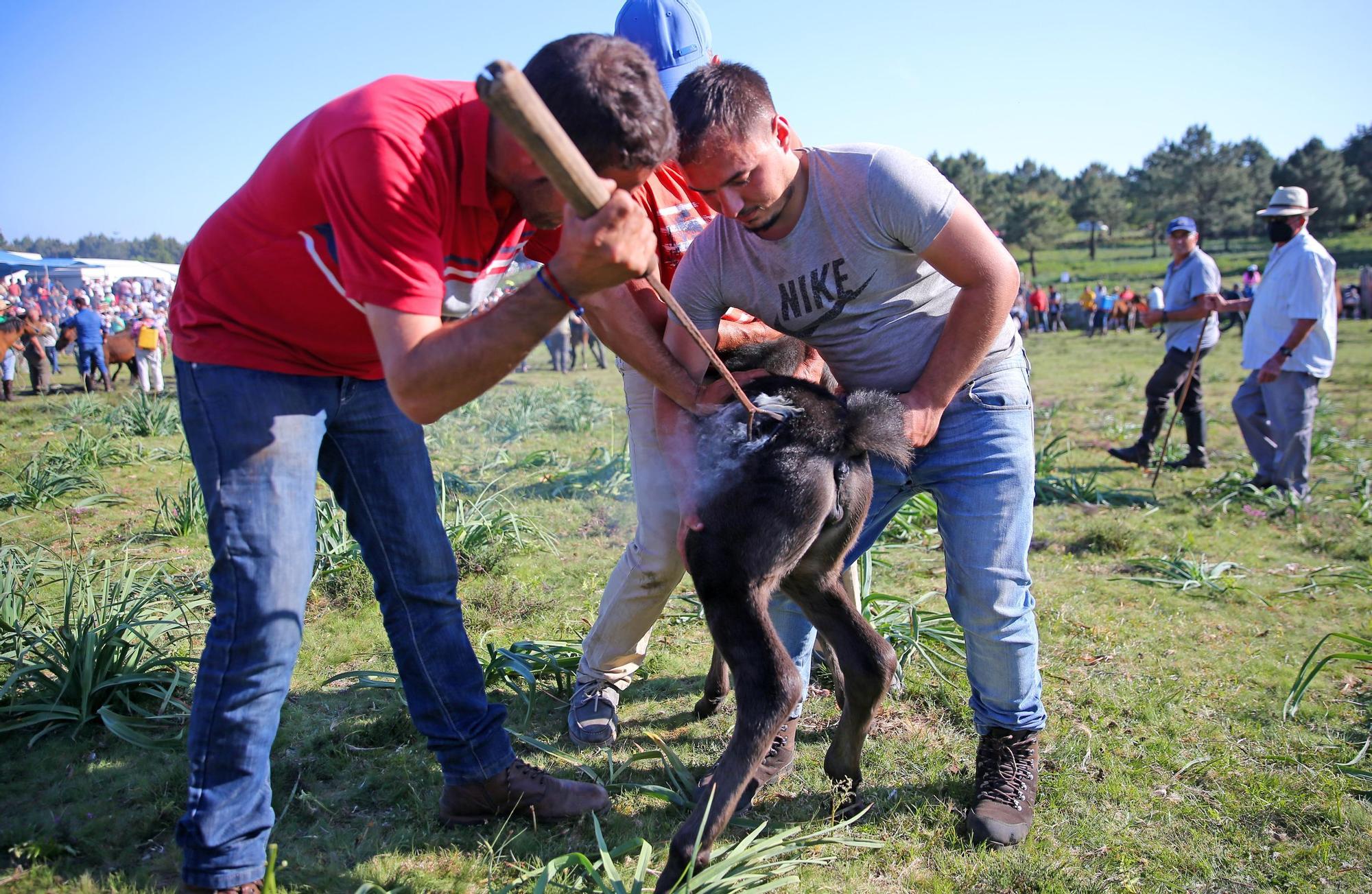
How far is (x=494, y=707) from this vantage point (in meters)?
2.59

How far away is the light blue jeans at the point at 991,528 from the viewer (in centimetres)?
254

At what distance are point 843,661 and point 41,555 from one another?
4808mm

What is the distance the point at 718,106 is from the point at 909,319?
94 cm

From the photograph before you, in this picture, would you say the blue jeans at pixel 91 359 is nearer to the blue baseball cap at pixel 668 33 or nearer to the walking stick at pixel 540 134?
the blue baseball cap at pixel 668 33

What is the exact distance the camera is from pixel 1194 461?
756cm

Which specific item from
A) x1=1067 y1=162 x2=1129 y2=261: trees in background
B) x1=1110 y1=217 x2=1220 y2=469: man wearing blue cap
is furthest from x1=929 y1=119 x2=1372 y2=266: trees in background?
x1=1110 y1=217 x2=1220 y2=469: man wearing blue cap

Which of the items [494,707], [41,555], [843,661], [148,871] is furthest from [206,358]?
[41,555]

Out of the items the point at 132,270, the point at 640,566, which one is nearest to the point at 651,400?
the point at 640,566

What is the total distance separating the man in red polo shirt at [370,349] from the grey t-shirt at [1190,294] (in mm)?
7286

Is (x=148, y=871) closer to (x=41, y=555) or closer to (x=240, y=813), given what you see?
(x=240, y=813)

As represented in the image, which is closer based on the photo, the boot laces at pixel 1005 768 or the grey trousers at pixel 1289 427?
the boot laces at pixel 1005 768

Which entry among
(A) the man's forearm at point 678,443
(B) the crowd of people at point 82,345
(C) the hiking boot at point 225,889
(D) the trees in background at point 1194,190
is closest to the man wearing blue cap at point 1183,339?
(A) the man's forearm at point 678,443

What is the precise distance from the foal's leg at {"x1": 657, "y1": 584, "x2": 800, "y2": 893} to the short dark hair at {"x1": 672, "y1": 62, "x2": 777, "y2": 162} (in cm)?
126

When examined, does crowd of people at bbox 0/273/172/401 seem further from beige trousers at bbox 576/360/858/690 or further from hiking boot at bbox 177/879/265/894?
hiking boot at bbox 177/879/265/894
